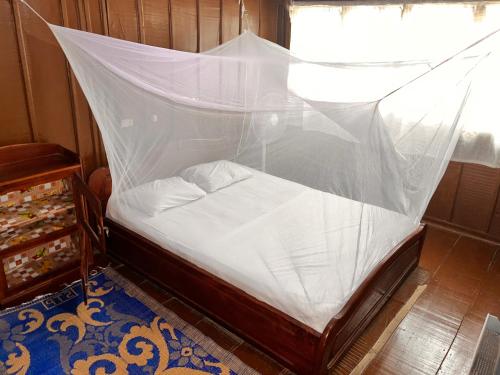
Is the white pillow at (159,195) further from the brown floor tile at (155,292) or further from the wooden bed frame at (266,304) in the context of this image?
the brown floor tile at (155,292)

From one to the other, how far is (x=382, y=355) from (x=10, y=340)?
2200mm

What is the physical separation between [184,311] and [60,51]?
1998mm

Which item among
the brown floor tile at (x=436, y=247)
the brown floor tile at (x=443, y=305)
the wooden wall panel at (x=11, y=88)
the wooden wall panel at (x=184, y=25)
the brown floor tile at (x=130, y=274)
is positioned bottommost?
the brown floor tile at (x=436, y=247)

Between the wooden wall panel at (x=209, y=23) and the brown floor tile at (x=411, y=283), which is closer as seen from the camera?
the brown floor tile at (x=411, y=283)

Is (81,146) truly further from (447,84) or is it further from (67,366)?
(447,84)

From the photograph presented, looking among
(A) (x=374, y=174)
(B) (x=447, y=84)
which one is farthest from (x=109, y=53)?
(B) (x=447, y=84)

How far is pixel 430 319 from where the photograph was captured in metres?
2.56

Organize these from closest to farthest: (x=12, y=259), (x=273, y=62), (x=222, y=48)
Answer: (x=12, y=259) < (x=273, y=62) < (x=222, y=48)

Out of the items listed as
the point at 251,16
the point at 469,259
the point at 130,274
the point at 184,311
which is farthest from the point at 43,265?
the point at 469,259

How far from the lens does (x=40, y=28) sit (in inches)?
98.0

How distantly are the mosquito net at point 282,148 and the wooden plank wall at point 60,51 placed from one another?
1.81ft

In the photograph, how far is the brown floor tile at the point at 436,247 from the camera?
321 centimetres

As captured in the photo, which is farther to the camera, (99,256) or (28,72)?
(99,256)

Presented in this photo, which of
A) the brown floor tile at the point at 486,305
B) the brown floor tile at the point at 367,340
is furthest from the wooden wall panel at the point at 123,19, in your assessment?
the brown floor tile at the point at 486,305
